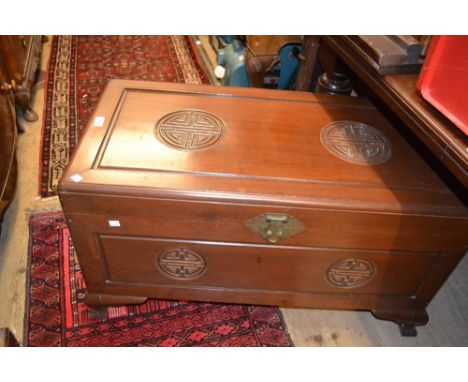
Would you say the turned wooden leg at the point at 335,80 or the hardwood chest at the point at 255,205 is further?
the turned wooden leg at the point at 335,80

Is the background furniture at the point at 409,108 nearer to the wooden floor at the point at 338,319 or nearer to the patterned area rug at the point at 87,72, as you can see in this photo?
the wooden floor at the point at 338,319

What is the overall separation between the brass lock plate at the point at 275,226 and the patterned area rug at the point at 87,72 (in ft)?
3.58

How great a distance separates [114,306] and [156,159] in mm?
574

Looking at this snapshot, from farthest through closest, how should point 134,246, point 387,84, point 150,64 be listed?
point 150,64
point 134,246
point 387,84

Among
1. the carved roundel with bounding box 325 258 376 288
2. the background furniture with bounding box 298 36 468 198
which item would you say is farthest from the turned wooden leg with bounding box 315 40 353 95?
the carved roundel with bounding box 325 258 376 288

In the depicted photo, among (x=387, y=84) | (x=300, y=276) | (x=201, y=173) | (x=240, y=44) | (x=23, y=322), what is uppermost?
(x=387, y=84)

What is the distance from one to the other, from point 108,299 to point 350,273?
0.72 meters

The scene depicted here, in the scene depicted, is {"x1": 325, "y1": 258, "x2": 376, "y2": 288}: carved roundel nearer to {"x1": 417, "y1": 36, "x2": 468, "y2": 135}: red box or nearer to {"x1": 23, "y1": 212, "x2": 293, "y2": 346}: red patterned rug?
{"x1": 23, "y1": 212, "x2": 293, "y2": 346}: red patterned rug

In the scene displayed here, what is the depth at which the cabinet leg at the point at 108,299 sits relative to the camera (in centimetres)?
112

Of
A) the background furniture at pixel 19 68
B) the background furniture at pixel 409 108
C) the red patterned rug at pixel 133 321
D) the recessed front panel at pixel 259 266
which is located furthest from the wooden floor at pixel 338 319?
the background furniture at pixel 19 68

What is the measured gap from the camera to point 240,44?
6.81ft

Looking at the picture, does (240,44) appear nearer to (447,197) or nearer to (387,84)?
(387,84)

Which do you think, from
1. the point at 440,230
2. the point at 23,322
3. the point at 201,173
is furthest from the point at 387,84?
the point at 23,322

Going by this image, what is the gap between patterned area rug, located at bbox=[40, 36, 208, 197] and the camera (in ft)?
6.00
